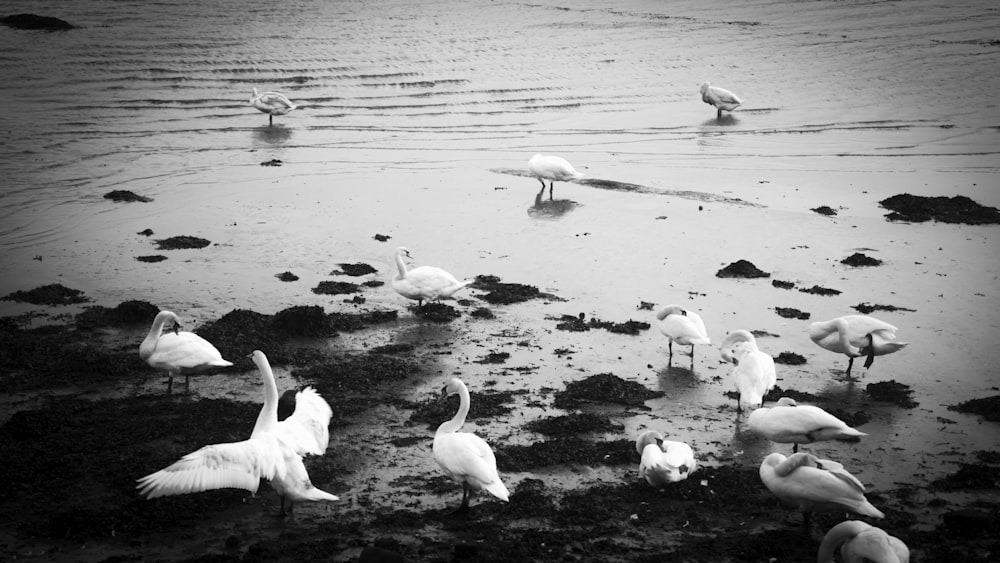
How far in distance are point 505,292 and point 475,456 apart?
5.33 metres

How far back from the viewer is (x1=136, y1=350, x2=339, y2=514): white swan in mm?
6672

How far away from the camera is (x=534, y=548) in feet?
22.2

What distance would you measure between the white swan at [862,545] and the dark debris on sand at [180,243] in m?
10.4

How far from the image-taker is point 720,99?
25.2 m

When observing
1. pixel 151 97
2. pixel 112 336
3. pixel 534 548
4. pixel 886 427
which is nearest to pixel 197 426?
pixel 112 336

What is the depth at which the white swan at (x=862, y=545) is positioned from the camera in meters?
6.29

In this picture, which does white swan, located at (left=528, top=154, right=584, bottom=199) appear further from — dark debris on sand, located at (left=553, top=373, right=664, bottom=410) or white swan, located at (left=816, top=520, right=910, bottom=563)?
white swan, located at (left=816, top=520, right=910, bottom=563)

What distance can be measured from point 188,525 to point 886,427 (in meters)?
6.59

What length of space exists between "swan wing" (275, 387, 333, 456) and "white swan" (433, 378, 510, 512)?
988 millimetres

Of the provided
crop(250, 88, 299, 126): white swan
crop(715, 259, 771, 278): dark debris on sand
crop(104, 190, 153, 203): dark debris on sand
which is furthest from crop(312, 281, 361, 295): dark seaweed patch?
crop(250, 88, 299, 126): white swan

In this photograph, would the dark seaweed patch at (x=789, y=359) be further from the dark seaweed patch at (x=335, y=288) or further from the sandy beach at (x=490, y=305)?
the dark seaweed patch at (x=335, y=288)

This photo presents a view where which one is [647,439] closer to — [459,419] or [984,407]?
[459,419]

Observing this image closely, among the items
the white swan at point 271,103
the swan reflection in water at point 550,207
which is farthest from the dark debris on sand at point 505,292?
the white swan at point 271,103

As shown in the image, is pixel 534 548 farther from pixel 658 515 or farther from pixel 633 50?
pixel 633 50
